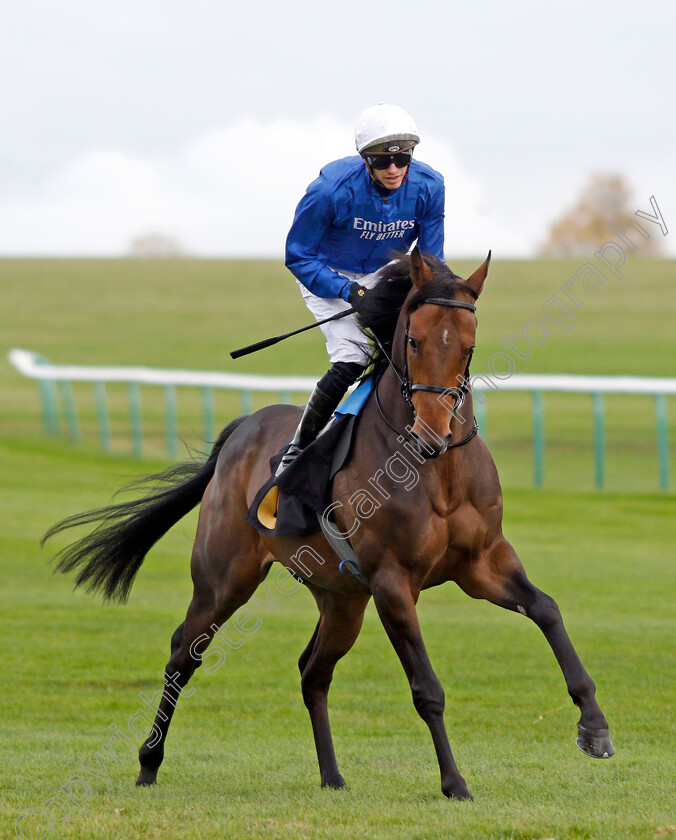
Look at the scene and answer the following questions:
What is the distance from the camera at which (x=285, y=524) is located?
4.81 meters

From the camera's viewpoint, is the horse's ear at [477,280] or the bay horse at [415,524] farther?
the horse's ear at [477,280]

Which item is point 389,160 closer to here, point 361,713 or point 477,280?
point 477,280

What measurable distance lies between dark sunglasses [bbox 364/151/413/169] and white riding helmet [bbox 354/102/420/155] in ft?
0.08

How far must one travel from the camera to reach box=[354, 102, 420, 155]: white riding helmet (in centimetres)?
457

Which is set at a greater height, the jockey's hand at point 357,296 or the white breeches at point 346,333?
the jockey's hand at point 357,296

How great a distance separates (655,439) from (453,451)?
20.6 metres

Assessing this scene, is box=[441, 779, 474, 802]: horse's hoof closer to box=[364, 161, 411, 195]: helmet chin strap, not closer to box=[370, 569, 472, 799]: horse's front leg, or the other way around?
box=[370, 569, 472, 799]: horse's front leg

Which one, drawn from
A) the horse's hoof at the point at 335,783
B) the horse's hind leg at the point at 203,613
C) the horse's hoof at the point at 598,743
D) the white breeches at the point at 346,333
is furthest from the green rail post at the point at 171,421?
the horse's hoof at the point at 598,743

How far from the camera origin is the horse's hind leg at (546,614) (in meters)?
4.05

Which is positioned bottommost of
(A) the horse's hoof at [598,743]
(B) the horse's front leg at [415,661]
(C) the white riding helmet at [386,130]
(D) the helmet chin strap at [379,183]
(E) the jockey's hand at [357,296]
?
(A) the horse's hoof at [598,743]

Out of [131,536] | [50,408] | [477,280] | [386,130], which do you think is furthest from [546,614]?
[50,408]

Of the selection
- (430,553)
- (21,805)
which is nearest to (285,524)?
(430,553)

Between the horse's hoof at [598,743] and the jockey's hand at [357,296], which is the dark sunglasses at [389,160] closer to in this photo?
the jockey's hand at [357,296]

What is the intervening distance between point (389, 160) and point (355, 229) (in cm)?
34
